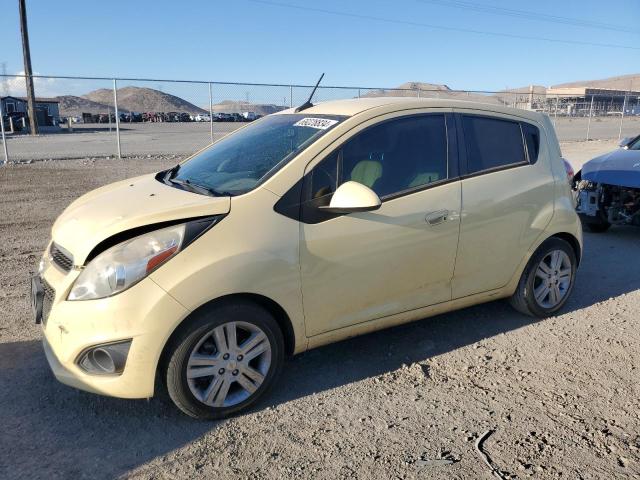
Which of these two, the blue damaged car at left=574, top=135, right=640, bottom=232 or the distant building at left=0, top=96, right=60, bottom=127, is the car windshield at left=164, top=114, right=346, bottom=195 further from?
the distant building at left=0, top=96, right=60, bottom=127

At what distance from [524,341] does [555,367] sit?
415mm

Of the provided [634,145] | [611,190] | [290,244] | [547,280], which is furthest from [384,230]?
[634,145]

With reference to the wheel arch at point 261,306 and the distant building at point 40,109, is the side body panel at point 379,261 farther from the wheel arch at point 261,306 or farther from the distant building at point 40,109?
the distant building at point 40,109

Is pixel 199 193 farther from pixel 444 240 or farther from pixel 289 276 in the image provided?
pixel 444 240

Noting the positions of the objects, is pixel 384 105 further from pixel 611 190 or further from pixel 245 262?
pixel 611 190

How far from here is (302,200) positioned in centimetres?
320

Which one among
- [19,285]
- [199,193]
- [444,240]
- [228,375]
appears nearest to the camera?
[228,375]

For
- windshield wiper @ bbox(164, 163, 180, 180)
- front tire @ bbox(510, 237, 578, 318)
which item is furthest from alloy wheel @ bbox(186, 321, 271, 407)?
front tire @ bbox(510, 237, 578, 318)

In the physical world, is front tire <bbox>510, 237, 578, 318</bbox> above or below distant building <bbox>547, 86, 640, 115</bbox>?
below

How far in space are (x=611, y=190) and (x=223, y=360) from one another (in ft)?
19.8

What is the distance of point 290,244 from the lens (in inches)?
122

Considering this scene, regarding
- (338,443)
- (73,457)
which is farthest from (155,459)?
(338,443)

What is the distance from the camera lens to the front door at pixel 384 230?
10.6 ft

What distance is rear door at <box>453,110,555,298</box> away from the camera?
3.88 meters
